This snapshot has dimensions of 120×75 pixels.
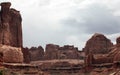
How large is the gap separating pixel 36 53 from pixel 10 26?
8209 centimetres

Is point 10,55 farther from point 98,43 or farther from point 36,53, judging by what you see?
point 36,53

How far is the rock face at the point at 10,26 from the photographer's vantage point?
8994cm

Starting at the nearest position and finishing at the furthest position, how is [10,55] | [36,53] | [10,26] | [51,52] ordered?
[10,55], [10,26], [51,52], [36,53]

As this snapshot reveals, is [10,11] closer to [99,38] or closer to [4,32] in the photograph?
[4,32]

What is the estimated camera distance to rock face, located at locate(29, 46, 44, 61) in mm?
175887

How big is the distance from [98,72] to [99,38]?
86.4ft

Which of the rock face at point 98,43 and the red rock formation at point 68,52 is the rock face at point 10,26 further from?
the red rock formation at point 68,52

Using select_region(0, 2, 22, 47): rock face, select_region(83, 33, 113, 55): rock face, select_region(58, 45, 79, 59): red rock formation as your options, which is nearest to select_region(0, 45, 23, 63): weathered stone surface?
select_region(0, 2, 22, 47): rock face

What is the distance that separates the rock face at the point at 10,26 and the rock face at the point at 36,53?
78.3 meters

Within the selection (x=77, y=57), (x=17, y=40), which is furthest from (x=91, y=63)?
(x=77, y=57)

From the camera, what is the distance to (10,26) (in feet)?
311

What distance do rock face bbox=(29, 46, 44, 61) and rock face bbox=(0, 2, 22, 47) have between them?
78253mm

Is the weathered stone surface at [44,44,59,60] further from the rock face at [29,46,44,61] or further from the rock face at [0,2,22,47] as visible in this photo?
the rock face at [0,2,22,47]

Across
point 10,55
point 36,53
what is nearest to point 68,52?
point 36,53
